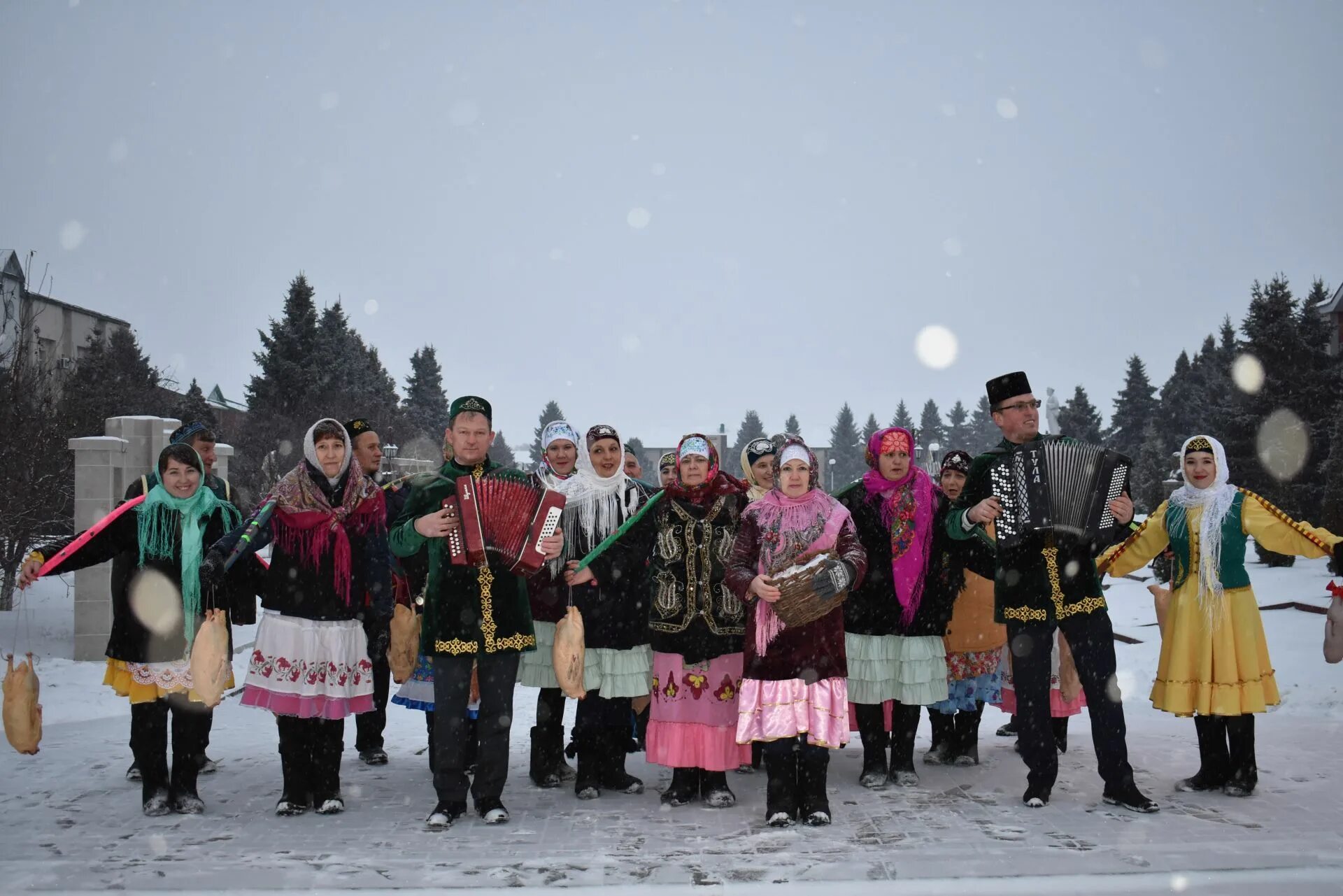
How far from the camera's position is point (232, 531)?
5.55 metres

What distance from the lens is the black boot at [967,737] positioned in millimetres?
6828

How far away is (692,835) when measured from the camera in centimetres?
525

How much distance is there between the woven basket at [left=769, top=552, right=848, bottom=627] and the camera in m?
5.23

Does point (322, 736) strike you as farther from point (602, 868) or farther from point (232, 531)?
point (602, 868)

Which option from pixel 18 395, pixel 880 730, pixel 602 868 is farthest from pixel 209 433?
pixel 18 395

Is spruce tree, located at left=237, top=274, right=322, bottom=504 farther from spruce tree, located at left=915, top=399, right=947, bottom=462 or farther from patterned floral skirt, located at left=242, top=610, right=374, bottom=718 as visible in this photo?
spruce tree, located at left=915, top=399, right=947, bottom=462

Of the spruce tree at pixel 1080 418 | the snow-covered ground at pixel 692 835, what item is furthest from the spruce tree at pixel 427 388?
the snow-covered ground at pixel 692 835

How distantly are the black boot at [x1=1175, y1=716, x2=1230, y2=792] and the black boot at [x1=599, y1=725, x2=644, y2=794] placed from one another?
130 inches

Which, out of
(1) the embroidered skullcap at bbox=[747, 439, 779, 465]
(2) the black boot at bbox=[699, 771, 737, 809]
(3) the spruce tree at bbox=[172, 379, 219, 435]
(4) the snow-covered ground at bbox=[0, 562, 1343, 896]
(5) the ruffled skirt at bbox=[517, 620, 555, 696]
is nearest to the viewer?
(4) the snow-covered ground at bbox=[0, 562, 1343, 896]

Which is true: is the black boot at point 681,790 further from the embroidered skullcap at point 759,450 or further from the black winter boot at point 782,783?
the embroidered skullcap at point 759,450

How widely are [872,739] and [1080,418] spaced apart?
44.5m

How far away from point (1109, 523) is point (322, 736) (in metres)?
4.52

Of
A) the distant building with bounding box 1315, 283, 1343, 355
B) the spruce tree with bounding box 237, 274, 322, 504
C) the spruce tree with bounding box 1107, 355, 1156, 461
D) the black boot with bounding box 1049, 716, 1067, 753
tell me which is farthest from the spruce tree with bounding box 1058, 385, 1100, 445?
the black boot with bounding box 1049, 716, 1067, 753

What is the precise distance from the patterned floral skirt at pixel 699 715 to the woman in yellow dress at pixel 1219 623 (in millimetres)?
2468
